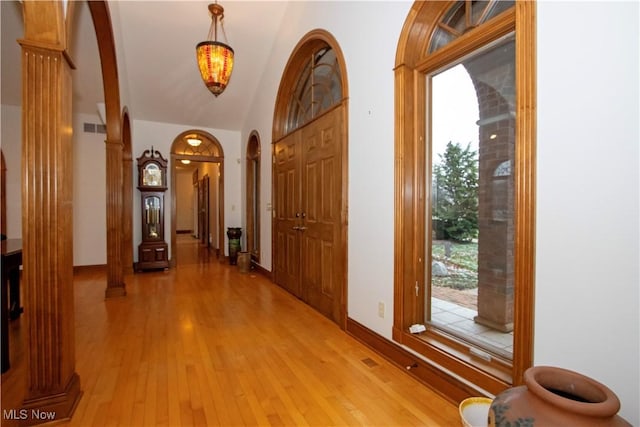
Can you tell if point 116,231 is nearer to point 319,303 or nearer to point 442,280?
point 319,303

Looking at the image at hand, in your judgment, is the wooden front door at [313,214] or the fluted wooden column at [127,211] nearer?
the wooden front door at [313,214]

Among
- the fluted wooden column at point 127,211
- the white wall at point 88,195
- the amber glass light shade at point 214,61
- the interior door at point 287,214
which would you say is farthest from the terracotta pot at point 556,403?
the white wall at point 88,195

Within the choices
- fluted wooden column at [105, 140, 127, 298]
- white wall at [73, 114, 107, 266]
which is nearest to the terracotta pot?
fluted wooden column at [105, 140, 127, 298]

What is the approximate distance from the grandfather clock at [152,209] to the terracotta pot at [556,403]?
19.3 ft

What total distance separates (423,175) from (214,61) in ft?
7.88

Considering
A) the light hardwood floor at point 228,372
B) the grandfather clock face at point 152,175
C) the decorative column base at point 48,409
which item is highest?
the grandfather clock face at point 152,175

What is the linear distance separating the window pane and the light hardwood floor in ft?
1.88

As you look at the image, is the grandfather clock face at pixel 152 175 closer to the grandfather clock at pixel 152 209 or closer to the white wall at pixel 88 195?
the grandfather clock at pixel 152 209

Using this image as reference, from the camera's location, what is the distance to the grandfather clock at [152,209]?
5781 mm

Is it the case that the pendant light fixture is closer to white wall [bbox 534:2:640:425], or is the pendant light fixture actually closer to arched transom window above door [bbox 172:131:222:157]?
white wall [bbox 534:2:640:425]

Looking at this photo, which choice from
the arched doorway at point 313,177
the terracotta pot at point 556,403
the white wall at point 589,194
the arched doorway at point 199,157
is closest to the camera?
the terracotta pot at point 556,403

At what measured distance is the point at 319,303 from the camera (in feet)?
11.7

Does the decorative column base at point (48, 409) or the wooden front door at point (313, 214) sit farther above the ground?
the wooden front door at point (313, 214)

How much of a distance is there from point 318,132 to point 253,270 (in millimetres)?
3215
